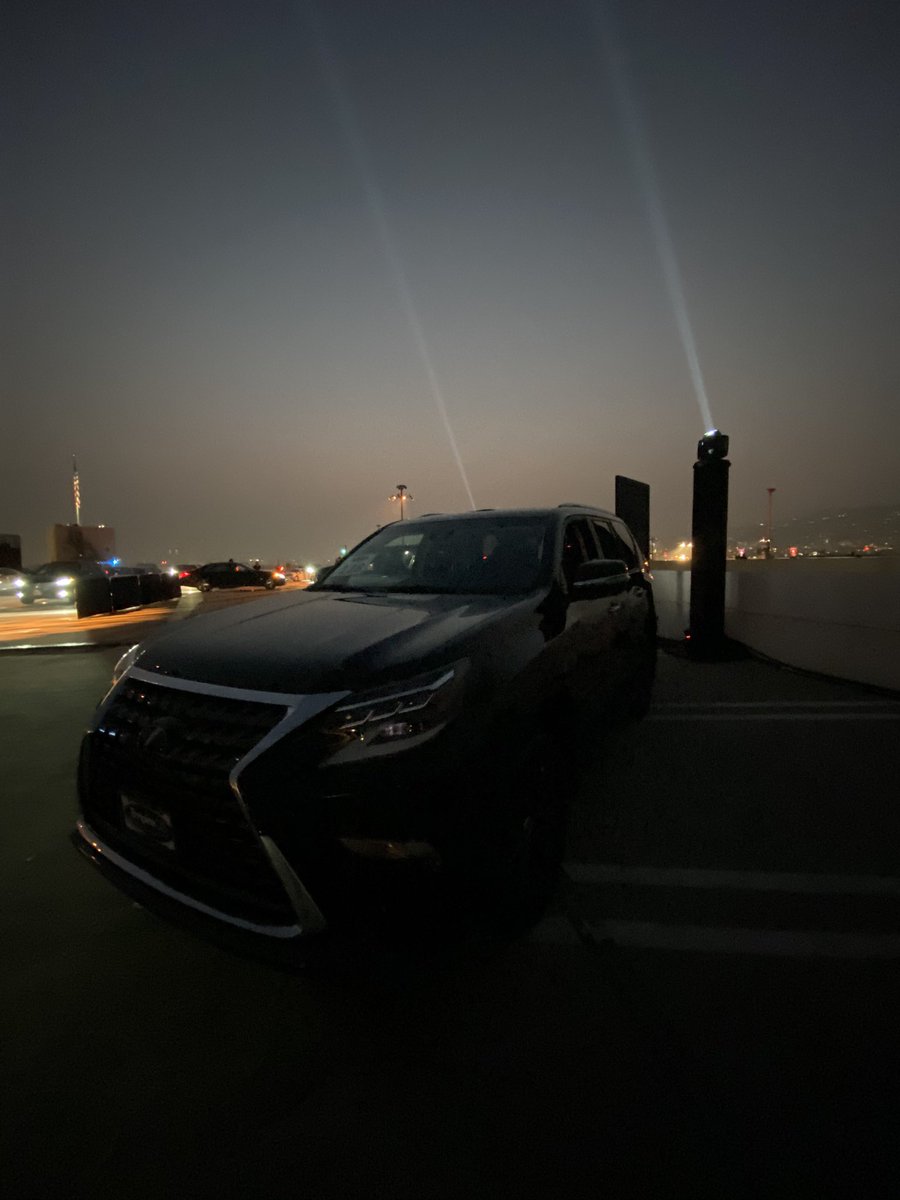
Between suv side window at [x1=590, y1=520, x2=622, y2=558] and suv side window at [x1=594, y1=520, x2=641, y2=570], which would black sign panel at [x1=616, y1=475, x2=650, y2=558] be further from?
suv side window at [x1=590, y1=520, x2=622, y2=558]

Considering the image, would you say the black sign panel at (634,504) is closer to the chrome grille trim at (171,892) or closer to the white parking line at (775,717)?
the white parking line at (775,717)

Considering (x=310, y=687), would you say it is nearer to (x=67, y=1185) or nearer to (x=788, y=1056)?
(x=67, y=1185)

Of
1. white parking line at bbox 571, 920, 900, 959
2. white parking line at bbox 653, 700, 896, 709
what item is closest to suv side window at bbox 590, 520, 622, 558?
white parking line at bbox 653, 700, 896, 709

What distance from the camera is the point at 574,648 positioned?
10.7 ft

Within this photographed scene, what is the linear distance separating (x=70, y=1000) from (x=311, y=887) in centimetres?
109

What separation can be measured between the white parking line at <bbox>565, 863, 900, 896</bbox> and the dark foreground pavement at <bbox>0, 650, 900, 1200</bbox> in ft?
0.05

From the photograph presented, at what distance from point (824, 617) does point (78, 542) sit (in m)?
53.3

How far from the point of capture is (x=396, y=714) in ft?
6.87

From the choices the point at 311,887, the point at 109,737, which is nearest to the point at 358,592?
the point at 109,737

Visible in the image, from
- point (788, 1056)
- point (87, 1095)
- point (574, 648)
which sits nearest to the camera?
point (87, 1095)

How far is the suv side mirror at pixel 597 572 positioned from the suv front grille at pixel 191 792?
5.82 feet

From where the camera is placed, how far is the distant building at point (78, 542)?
4806 centimetres

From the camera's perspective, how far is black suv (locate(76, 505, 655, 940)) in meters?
1.92

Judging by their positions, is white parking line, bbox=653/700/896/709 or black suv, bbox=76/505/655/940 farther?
white parking line, bbox=653/700/896/709
